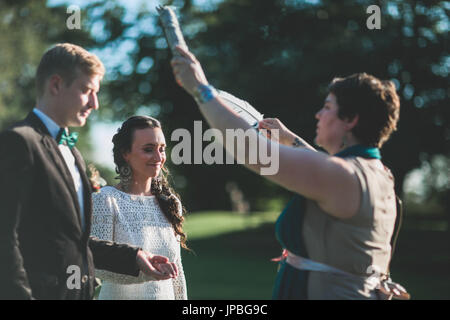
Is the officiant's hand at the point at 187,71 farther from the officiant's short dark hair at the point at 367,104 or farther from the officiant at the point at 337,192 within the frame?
the officiant's short dark hair at the point at 367,104

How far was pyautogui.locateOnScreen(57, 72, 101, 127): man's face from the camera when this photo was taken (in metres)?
2.76

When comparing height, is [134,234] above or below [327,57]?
below

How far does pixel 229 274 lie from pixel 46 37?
101 ft

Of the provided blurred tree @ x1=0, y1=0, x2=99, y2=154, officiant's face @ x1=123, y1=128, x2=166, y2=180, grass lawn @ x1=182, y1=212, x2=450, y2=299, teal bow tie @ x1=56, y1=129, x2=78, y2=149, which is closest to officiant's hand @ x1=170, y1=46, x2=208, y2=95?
teal bow tie @ x1=56, y1=129, x2=78, y2=149

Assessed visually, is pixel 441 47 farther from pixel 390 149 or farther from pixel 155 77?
pixel 155 77

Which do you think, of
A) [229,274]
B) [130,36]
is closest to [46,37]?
[130,36]

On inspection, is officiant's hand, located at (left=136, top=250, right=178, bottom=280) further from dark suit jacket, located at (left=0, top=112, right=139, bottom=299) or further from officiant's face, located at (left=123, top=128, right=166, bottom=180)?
officiant's face, located at (left=123, top=128, right=166, bottom=180)

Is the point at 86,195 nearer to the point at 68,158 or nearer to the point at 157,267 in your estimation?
the point at 68,158

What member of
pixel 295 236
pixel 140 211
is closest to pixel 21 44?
pixel 140 211

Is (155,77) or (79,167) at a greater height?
(155,77)

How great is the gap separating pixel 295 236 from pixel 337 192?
359 millimetres

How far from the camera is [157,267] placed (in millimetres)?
3229

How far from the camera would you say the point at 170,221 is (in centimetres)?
397
